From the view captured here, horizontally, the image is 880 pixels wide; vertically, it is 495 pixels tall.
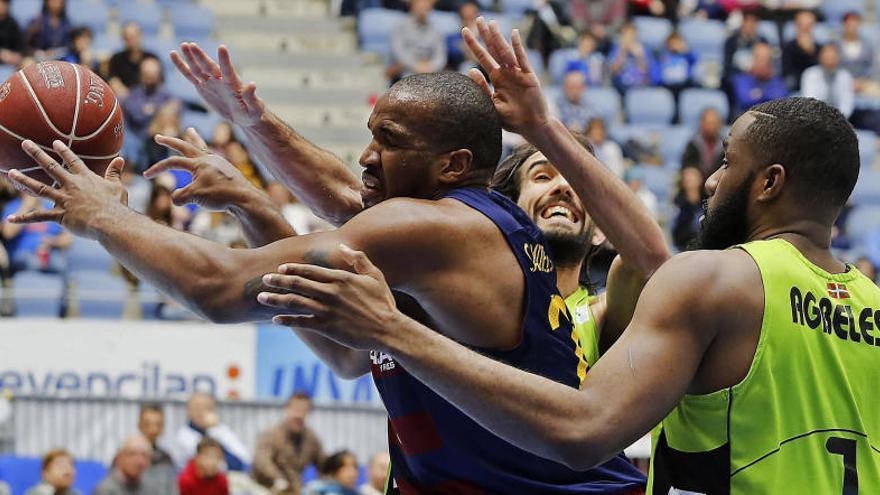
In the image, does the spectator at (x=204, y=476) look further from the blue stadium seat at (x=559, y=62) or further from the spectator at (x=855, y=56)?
the spectator at (x=855, y=56)

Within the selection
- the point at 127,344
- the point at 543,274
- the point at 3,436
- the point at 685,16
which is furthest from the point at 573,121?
the point at 543,274

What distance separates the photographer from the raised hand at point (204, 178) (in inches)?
171

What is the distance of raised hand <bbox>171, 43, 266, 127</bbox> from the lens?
4.63 m

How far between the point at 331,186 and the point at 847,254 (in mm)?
9747

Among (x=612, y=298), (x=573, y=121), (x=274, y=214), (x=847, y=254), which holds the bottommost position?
(x=847, y=254)

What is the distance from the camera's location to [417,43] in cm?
1550

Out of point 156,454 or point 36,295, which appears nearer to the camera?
point 156,454

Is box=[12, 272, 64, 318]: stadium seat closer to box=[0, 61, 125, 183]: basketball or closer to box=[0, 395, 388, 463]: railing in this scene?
box=[0, 395, 388, 463]: railing

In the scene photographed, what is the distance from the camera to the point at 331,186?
5.02m

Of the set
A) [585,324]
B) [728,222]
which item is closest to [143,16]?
[585,324]

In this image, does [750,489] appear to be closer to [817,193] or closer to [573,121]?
[817,193]

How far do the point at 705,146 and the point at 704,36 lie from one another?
3738mm

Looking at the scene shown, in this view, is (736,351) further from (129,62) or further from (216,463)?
(129,62)

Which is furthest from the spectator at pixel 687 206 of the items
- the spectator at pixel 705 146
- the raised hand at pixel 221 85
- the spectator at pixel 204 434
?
the raised hand at pixel 221 85
